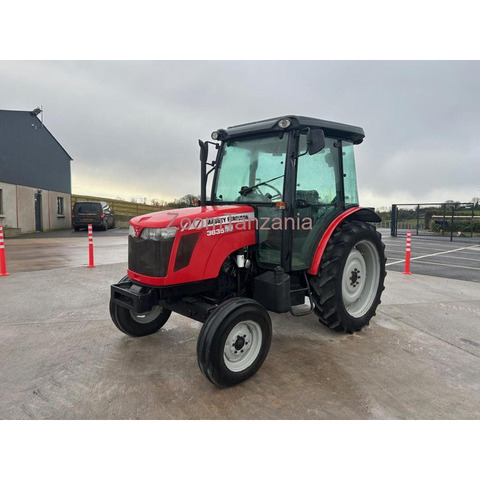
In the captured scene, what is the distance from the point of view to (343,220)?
4082 millimetres

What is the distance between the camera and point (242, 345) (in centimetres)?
295

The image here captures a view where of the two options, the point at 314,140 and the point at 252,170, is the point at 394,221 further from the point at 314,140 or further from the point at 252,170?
the point at 314,140

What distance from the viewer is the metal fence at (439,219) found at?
689 inches

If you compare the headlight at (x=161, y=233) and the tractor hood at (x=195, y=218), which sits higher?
the tractor hood at (x=195, y=218)

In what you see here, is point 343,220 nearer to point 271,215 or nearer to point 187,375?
point 271,215

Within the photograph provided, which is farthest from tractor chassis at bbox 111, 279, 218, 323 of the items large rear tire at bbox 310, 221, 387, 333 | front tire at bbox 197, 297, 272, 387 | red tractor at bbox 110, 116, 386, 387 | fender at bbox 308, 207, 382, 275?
large rear tire at bbox 310, 221, 387, 333

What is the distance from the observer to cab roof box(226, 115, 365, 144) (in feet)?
11.1

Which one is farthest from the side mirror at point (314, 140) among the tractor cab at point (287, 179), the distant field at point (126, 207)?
the distant field at point (126, 207)

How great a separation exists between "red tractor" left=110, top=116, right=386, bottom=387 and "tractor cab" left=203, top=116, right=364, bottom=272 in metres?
0.01

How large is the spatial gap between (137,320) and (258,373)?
1.54 metres

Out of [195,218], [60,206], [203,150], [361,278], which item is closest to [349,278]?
[361,278]

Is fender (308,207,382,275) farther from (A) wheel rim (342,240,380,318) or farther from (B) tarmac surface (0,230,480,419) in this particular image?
(B) tarmac surface (0,230,480,419)

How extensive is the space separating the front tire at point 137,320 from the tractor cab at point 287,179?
1387 millimetres

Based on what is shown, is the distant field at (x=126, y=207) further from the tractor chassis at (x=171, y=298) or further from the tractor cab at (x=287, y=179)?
the tractor chassis at (x=171, y=298)
